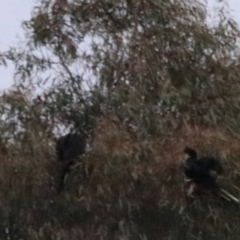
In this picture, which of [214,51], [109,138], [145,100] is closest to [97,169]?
[109,138]

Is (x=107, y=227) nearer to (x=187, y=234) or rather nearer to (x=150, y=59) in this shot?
(x=187, y=234)

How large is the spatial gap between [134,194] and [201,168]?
0.60 meters

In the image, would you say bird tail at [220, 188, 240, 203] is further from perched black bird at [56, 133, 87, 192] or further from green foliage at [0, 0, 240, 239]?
perched black bird at [56, 133, 87, 192]

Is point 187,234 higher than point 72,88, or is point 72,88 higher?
point 72,88

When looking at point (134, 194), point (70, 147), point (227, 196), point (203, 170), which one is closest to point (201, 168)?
point (203, 170)

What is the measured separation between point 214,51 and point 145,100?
0.87 metres

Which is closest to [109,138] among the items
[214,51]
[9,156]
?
[9,156]

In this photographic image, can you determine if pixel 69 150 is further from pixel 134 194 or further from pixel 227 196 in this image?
pixel 227 196

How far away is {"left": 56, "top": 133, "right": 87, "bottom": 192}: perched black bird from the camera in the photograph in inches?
343

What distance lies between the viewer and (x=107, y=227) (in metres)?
8.68

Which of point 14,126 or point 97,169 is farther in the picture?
point 14,126

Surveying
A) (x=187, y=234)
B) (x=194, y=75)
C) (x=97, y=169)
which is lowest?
(x=187, y=234)

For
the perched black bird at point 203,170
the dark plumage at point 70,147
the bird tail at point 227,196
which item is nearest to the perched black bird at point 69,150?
the dark plumage at point 70,147

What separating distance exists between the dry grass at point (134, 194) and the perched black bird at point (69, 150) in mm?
64
